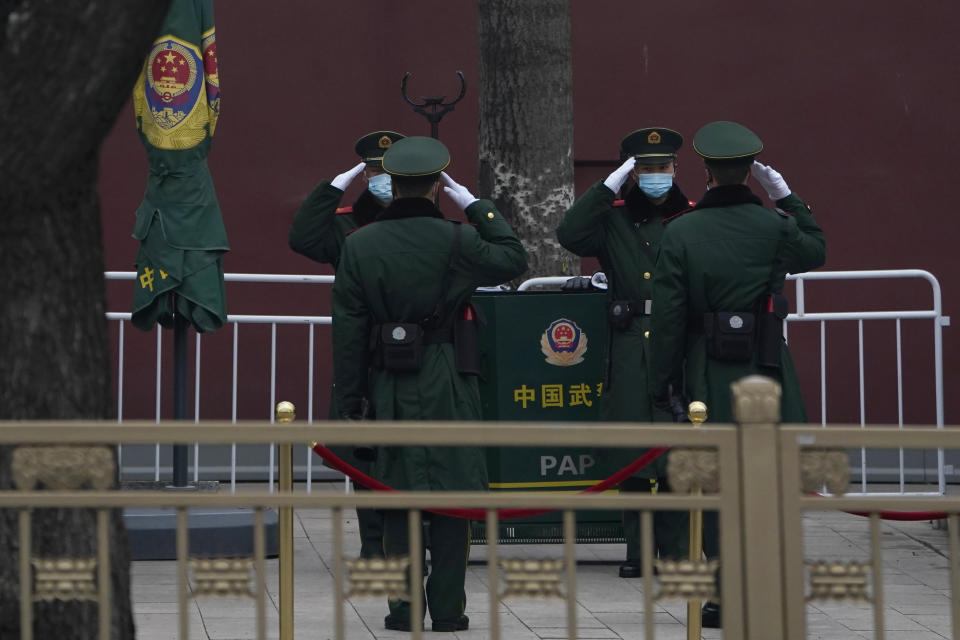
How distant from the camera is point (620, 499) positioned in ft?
12.4

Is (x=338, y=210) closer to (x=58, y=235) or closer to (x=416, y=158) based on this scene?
(x=416, y=158)

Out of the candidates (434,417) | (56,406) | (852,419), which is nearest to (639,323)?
(434,417)

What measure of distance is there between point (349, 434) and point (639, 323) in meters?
3.52

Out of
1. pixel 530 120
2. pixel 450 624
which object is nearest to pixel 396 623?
pixel 450 624

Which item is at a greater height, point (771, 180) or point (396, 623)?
point (771, 180)

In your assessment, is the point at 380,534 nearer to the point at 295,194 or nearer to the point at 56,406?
the point at 56,406

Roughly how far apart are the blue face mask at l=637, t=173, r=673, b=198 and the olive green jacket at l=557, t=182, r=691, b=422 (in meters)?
0.05

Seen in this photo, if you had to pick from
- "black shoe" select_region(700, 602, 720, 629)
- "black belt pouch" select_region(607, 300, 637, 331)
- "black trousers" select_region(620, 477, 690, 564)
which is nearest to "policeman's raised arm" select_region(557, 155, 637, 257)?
"black belt pouch" select_region(607, 300, 637, 331)

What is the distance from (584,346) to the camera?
7.30 m

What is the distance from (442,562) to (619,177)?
183cm

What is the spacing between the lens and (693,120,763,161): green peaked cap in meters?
6.41

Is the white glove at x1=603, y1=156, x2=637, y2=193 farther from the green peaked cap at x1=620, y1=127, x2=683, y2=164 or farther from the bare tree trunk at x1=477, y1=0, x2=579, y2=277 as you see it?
the bare tree trunk at x1=477, y1=0, x2=579, y2=277

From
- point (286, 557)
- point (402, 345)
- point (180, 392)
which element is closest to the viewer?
point (286, 557)

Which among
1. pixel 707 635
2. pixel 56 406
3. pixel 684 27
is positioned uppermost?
pixel 684 27
